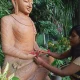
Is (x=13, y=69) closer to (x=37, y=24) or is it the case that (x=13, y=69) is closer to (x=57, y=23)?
(x=37, y=24)

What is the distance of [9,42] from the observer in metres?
1.75

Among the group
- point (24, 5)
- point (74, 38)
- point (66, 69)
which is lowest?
point (66, 69)

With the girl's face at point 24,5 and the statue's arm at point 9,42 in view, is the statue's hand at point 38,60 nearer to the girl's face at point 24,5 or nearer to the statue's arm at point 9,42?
the statue's arm at point 9,42

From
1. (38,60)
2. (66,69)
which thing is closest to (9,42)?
(38,60)

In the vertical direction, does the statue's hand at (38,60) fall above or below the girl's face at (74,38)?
below

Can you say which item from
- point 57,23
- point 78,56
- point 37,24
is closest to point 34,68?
point 78,56

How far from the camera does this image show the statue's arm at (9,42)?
1730 mm

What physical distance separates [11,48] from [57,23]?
346 cm

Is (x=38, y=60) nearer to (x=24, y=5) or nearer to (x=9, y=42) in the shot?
(x=9, y=42)

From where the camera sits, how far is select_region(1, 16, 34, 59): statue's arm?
5.68 ft

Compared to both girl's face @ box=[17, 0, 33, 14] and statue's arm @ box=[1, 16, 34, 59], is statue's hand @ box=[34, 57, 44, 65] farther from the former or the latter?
girl's face @ box=[17, 0, 33, 14]

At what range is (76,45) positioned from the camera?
188cm

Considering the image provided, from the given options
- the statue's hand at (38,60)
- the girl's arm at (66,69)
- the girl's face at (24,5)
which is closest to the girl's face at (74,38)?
the girl's arm at (66,69)

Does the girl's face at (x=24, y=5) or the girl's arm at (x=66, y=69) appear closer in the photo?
the girl's arm at (x=66, y=69)
